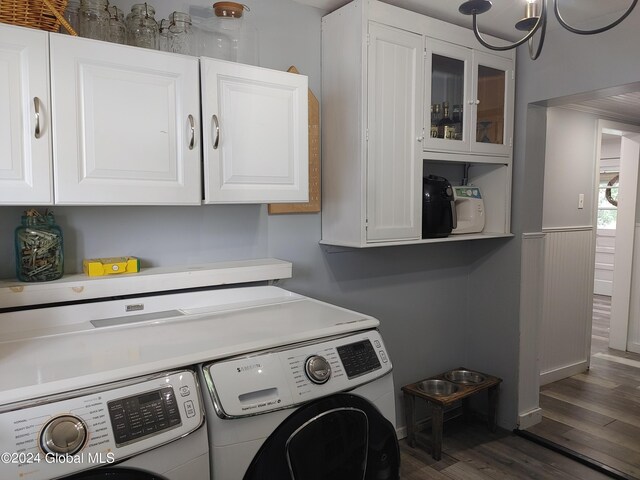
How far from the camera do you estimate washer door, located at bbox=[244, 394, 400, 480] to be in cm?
126

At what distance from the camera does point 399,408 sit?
2.75 metres

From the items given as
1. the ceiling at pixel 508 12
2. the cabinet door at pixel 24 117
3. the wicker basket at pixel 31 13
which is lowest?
the cabinet door at pixel 24 117

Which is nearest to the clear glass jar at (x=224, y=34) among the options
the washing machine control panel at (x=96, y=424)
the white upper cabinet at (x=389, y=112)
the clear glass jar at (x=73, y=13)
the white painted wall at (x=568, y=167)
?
the clear glass jar at (x=73, y=13)

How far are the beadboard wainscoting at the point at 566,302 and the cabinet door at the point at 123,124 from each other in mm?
2901

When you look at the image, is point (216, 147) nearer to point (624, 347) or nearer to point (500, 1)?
point (500, 1)

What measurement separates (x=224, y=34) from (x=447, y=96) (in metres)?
1.18

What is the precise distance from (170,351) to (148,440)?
0.82 ft

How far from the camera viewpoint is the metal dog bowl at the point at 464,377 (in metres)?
2.86

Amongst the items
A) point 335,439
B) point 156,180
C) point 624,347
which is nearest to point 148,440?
point 335,439

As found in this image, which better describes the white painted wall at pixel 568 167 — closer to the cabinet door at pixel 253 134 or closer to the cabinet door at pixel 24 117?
the cabinet door at pixel 253 134

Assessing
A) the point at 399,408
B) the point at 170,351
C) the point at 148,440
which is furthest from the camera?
the point at 399,408

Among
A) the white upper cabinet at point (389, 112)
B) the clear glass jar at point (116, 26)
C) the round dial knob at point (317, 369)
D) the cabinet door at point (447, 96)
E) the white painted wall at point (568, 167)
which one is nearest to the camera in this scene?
the round dial knob at point (317, 369)

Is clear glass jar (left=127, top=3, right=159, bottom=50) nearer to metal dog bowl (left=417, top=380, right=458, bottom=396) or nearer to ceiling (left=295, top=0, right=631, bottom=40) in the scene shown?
ceiling (left=295, top=0, right=631, bottom=40)

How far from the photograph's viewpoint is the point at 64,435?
99cm
